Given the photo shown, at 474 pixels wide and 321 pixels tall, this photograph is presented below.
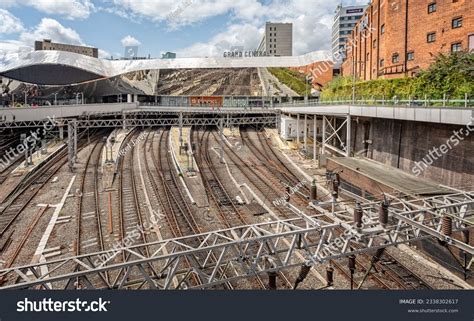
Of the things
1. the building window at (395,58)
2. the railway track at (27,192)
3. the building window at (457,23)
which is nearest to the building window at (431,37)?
the building window at (457,23)

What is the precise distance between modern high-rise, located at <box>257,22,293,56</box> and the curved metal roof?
70183mm

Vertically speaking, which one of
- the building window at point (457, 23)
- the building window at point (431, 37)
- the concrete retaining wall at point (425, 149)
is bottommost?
the concrete retaining wall at point (425, 149)

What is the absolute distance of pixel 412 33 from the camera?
3102 centimetres

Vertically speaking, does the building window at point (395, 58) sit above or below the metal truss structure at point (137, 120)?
above

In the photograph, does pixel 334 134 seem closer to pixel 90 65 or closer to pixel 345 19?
pixel 90 65

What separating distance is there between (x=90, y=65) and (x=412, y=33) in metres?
65.2

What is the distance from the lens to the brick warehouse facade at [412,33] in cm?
2620

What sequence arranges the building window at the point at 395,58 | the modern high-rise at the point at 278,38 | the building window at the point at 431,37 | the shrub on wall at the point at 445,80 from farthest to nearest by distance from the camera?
1. the modern high-rise at the point at 278,38
2. the building window at the point at 395,58
3. the building window at the point at 431,37
4. the shrub on wall at the point at 445,80

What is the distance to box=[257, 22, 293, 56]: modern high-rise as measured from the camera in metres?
147

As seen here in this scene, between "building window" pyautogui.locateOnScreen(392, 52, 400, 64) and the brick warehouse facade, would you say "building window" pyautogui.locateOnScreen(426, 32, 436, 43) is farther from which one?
"building window" pyautogui.locateOnScreen(392, 52, 400, 64)

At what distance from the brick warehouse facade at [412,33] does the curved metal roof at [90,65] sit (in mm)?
38083

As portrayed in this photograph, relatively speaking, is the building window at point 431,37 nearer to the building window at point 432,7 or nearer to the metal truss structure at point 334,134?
the building window at point 432,7

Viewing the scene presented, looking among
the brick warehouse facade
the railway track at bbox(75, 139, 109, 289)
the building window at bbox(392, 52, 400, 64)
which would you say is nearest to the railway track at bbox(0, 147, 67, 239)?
the railway track at bbox(75, 139, 109, 289)

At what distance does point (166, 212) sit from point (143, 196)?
397 cm
